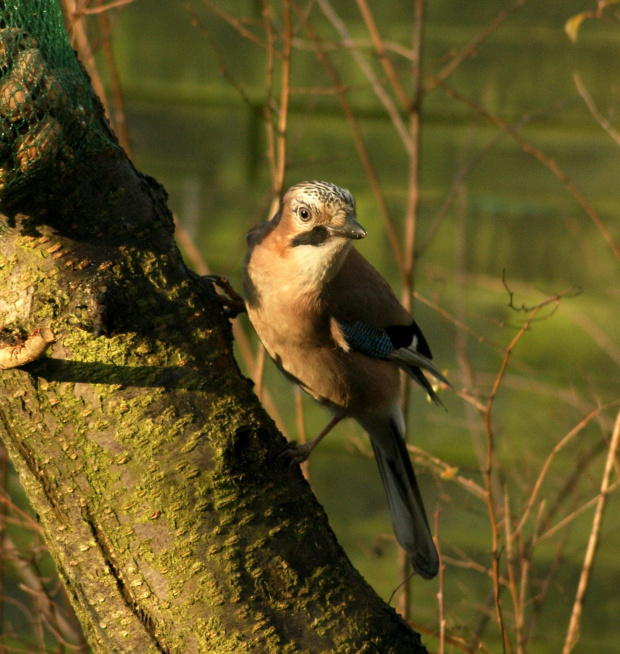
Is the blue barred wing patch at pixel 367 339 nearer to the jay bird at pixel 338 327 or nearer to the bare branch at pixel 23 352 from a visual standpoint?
the jay bird at pixel 338 327

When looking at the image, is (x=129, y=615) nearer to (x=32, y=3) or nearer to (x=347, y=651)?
(x=347, y=651)

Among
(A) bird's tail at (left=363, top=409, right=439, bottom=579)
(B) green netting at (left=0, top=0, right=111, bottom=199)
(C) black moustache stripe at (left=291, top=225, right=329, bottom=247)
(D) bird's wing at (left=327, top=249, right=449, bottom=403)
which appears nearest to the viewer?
(B) green netting at (left=0, top=0, right=111, bottom=199)

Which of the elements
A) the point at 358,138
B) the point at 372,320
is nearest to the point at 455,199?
the point at 358,138

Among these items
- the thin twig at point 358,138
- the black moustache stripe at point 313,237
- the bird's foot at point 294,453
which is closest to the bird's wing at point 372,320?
the black moustache stripe at point 313,237

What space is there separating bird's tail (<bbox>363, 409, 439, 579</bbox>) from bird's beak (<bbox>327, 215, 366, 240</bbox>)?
757 mm

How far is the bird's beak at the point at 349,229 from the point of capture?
1890mm

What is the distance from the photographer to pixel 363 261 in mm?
2342

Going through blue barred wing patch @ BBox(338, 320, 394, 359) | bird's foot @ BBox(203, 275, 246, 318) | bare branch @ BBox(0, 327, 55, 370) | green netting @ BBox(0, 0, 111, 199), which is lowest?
blue barred wing patch @ BBox(338, 320, 394, 359)

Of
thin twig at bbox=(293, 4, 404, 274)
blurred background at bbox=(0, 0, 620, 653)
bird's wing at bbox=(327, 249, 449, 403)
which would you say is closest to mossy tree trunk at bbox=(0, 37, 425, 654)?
bird's wing at bbox=(327, 249, 449, 403)

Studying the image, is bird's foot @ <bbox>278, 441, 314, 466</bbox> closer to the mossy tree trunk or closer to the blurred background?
the mossy tree trunk

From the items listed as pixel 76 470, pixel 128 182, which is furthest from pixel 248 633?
pixel 128 182

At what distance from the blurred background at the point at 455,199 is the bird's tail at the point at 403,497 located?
3.05 ft

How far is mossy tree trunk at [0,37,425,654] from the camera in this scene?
1.34 metres

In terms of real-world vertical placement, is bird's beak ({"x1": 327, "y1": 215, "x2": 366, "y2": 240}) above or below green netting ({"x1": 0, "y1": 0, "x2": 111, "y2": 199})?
below
